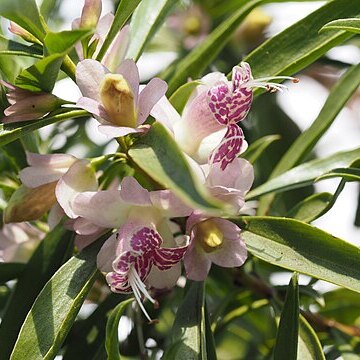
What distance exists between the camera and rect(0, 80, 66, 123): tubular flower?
1.07 m

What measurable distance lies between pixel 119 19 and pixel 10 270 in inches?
17.3

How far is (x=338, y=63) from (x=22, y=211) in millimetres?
794

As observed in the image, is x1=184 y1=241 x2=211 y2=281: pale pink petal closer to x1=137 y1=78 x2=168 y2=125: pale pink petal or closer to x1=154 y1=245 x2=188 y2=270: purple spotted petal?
x1=154 y1=245 x2=188 y2=270: purple spotted petal

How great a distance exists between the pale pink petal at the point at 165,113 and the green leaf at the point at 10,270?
0.37 metres

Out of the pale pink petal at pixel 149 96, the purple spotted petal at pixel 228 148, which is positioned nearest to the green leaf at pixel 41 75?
the pale pink petal at pixel 149 96

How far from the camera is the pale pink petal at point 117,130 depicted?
40.3 inches

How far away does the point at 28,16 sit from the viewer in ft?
3.38

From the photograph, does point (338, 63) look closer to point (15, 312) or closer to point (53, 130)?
point (53, 130)

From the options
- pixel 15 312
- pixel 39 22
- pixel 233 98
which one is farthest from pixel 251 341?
pixel 39 22

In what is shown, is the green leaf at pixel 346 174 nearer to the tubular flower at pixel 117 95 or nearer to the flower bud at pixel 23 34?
the tubular flower at pixel 117 95

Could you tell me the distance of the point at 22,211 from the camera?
119 centimetres

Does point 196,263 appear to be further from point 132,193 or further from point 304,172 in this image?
point 304,172

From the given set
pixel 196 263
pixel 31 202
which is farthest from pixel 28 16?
pixel 196 263

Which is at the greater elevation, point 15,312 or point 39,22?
point 39,22
